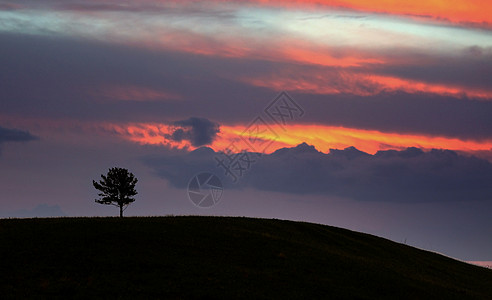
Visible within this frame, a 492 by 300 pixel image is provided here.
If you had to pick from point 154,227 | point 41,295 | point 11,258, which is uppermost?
point 154,227

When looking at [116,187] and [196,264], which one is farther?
[116,187]

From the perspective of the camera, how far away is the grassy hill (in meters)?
38.3

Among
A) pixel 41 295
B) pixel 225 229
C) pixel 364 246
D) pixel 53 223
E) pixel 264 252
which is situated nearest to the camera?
pixel 41 295

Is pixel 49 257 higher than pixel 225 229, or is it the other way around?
pixel 225 229

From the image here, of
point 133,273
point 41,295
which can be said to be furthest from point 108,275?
point 41,295

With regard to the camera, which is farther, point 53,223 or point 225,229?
point 225,229

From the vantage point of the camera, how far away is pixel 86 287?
37.1m

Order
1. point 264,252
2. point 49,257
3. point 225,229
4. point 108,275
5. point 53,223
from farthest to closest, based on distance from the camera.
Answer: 1. point 225,229
2. point 53,223
3. point 264,252
4. point 49,257
5. point 108,275

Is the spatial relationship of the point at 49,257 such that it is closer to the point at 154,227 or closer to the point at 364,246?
the point at 154,227

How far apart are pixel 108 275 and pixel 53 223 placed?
16554 mm

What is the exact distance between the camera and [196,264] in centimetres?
4366

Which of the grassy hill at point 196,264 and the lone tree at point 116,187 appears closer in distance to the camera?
the grassy hill at point 196,264

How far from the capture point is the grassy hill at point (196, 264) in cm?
3831

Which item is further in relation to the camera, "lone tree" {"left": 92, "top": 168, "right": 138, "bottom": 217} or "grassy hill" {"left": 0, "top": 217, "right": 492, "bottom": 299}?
"lone tree" {"left": 92, "top": 168, "right": 138, "bottom": 217}
